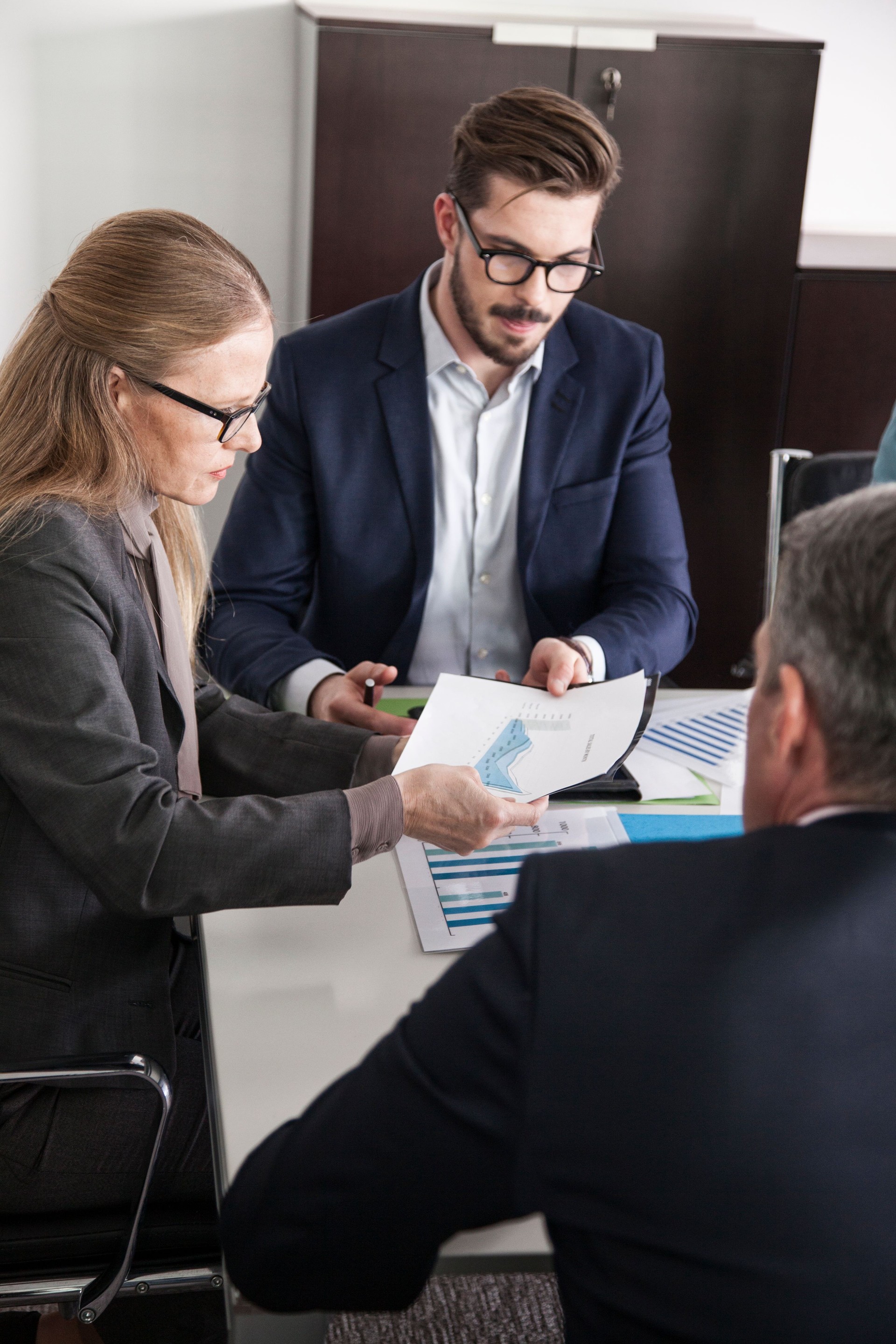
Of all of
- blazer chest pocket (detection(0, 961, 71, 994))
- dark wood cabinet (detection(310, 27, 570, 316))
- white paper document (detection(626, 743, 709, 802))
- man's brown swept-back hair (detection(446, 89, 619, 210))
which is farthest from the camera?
dark wood cabinet (detection(310, 27, 570, 316))

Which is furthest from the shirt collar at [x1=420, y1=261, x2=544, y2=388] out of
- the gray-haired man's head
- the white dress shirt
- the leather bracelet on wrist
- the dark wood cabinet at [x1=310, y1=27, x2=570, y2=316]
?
the gray-haired man's head

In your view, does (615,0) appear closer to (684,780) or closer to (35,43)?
(35,43)

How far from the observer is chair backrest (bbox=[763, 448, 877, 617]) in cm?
219

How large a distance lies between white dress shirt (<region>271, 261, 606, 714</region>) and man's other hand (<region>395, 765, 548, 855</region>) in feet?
2.77

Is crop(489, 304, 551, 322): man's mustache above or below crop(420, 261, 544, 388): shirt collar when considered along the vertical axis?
above

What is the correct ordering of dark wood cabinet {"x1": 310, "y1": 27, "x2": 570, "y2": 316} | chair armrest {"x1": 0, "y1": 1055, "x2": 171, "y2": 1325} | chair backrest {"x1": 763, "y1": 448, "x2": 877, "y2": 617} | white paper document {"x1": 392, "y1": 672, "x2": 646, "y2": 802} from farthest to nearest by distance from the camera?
1. dark wood cabinet {"x1": 310, "y1": 27, "x2": 570, "y2": 316}
2. chair backrest {"x1": 763, "y1": 448, "x2": 877, "y2": 617}
3. white paper document {"x1": 392, "y1": 672, "x2": 646, "y2": 802}
4. chair armrest {"x1": 0, "y1": 1055, "x2": 171, "y2": 1325}

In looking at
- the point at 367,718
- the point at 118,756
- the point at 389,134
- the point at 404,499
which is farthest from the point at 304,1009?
the point at 389,134

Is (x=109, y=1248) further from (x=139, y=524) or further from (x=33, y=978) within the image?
(x=139, y=524)

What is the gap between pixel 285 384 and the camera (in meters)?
2.19

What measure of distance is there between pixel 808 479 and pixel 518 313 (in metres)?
0.60

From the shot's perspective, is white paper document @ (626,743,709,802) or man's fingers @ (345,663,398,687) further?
man's fingers @ (345,663,398,687)

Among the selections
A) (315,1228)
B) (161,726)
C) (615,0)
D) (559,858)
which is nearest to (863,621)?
(559,858)

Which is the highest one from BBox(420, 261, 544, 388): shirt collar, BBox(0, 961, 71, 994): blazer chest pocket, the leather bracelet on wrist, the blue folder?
BBox(420, 261, 544, 388): shirt collar

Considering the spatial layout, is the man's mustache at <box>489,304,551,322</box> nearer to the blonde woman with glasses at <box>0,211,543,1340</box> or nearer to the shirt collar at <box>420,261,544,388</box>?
the shirt collar at <box>420,261,544,388</box>
